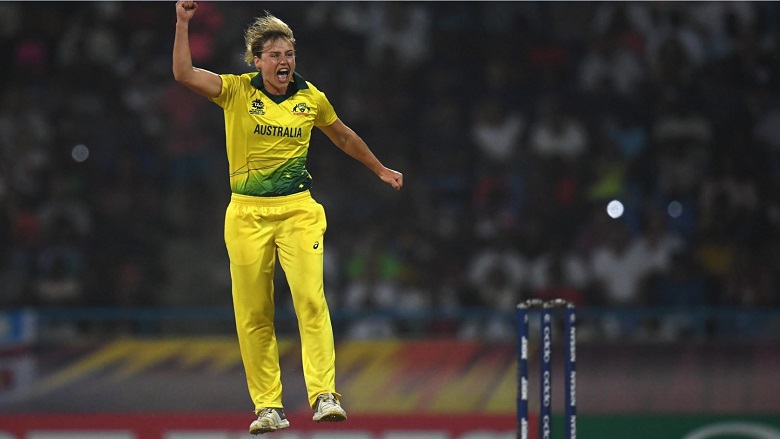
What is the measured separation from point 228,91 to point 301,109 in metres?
0.38

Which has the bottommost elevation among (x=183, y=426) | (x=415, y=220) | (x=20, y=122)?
(x=183, y=426)

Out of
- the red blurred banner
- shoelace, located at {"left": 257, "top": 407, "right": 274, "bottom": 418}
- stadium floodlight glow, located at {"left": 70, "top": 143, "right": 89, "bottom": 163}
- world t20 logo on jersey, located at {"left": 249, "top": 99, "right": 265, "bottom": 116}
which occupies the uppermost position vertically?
stadium floodlight glow, located at {"left": 70, "top": 143, "right": 89, "bottom": 163}

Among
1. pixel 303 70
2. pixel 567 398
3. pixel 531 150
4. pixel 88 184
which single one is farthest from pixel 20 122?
pixel 567 398

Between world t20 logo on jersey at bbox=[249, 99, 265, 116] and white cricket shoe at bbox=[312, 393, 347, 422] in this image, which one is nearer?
white cricket shoe at bbox=[312, 393, 347, 422]

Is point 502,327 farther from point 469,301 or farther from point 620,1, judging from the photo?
point 620,1

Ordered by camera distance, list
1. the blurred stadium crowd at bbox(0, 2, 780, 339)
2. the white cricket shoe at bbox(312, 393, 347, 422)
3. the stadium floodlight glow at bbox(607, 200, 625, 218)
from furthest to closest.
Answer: the stadium floodlight glow at bbox(607, 200, 625, 218)
the blurred stadium crowd at bbox(0, 2, 780, 339)
the white cricket shoe at bbox(312, 393, 347, 422)

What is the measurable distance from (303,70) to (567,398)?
635 cm

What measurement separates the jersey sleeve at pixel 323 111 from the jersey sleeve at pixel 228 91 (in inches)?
16.6

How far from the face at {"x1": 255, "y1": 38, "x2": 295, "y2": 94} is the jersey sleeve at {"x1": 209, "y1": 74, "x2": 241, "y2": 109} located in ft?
0.48

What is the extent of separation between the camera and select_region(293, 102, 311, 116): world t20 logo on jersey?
275 inches

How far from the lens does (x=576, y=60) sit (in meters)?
14.2

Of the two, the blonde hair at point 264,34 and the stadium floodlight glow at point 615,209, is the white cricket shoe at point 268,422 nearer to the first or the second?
the blonde hair at point 264,34

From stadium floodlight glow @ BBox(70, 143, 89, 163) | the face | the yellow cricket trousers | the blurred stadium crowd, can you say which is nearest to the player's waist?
the yellow cricket trousers

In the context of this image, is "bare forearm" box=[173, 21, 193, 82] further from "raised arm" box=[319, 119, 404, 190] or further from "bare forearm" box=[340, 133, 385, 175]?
"bare forearm" box=[340, 133, 385, 175]
